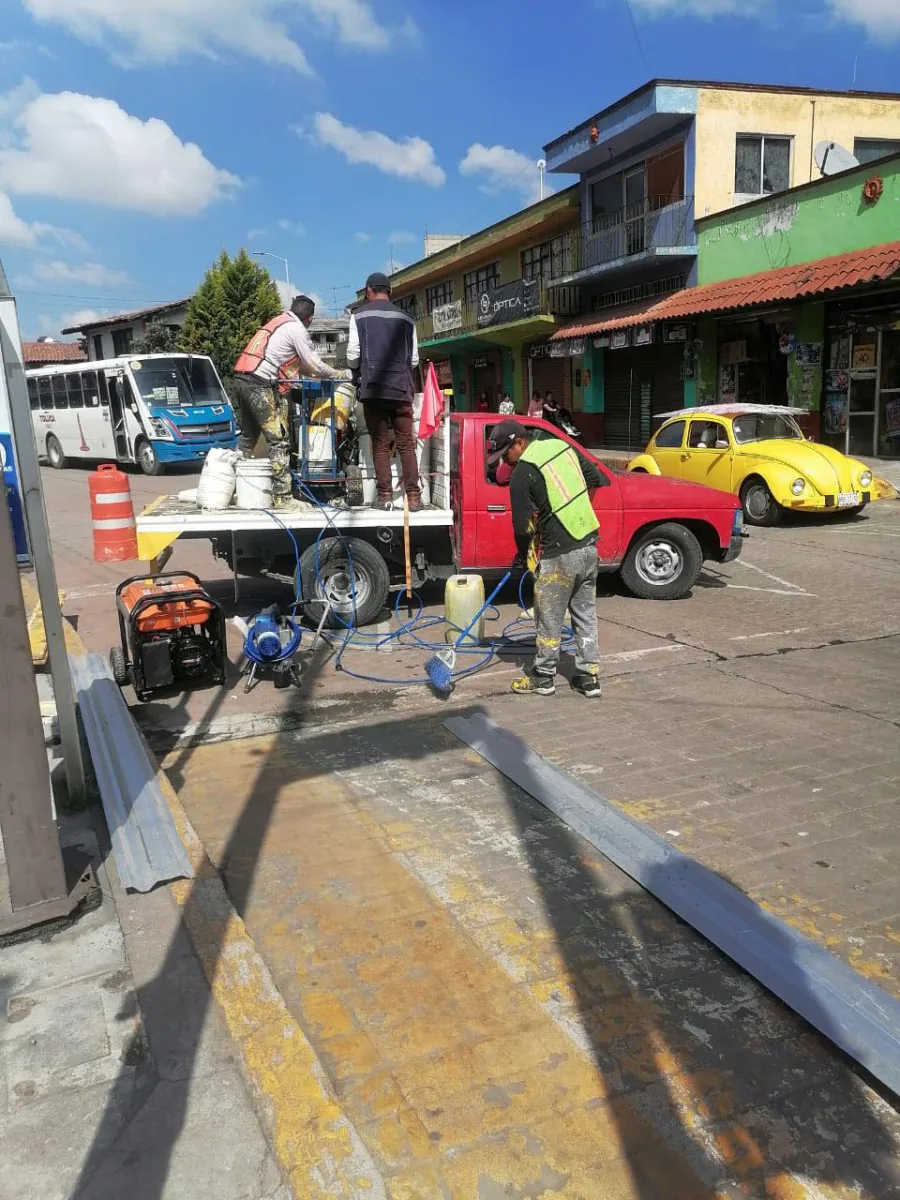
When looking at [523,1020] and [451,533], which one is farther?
[451,533]

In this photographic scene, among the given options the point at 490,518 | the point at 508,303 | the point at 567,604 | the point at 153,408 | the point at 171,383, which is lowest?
the point at 567,604

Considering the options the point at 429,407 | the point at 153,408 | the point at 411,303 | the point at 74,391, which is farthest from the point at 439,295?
the point at 429,407

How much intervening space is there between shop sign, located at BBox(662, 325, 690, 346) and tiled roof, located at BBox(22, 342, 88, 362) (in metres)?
43.9

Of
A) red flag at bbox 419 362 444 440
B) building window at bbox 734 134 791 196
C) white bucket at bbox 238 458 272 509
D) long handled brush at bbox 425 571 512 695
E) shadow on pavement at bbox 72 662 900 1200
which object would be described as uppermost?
building window at bbox 734 134 791 196

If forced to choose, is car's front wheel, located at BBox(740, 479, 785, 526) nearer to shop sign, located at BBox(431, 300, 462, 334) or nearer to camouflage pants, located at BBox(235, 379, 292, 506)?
camouflage pants, located at BBox(235, 379, 292, 506)

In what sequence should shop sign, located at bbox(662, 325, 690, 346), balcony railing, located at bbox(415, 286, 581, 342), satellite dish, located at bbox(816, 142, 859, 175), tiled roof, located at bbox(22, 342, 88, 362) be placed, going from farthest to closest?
tiled roof, located at bbox(22, 342, 88, 362)
balcony railing, located at bbox(415, 286, 581, 342)
shop sign, located at bbox(662, 325, 690, 346)
satellite dish, located at bbox(816, 142, 859, 175)

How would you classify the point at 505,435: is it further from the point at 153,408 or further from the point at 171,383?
the point at 171,383

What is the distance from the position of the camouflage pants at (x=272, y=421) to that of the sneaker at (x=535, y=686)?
296cm

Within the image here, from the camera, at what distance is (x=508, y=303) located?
95.2 ft

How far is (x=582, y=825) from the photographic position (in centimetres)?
407

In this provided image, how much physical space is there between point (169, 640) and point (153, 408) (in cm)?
1753

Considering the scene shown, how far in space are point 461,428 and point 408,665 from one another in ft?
7.57

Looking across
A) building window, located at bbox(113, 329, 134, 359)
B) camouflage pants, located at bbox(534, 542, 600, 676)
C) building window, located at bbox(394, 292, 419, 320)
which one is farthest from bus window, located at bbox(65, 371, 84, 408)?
building window, located at bbox(113, 329, 134, 359)

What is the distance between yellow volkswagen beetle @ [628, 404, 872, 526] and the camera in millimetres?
12898
